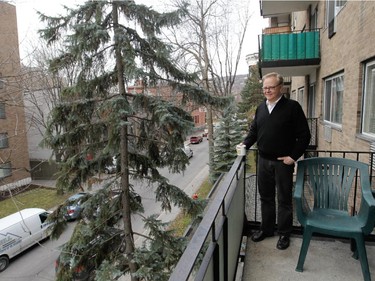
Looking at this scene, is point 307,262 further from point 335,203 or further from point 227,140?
point 227,140

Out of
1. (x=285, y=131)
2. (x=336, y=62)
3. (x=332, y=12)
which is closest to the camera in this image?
(x=285, y=131)

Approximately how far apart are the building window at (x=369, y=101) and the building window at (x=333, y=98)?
1467 millimetres

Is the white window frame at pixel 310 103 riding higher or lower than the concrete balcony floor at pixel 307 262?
higher

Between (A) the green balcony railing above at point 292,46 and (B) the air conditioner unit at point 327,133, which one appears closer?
(B) the air conditioner unit at point 327,133

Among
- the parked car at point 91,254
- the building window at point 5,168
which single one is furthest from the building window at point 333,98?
the building window at point 5,168

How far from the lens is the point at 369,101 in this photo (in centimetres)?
469

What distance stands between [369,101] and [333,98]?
243cm

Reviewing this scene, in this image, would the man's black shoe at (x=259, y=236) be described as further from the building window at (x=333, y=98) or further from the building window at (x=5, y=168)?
the building window at (x=333, y=98)

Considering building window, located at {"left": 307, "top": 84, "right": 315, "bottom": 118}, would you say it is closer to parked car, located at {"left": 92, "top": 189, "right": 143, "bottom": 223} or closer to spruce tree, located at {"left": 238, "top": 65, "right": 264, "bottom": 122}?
parked car, located at {"left": 92, "top": 189, "right": 143, "bottom": 223}

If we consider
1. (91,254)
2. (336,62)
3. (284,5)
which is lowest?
(91,254)

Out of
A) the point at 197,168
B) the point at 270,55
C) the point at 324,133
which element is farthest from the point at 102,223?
the point at 197,168

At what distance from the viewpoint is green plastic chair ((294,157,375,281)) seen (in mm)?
2174

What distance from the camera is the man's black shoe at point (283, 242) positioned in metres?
2.76

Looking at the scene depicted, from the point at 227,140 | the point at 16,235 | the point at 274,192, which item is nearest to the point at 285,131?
the point at 274,192
